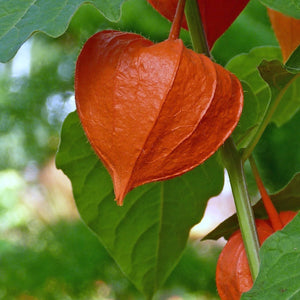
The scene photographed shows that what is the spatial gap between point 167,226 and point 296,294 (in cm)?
28

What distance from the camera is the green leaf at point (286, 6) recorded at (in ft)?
1.20

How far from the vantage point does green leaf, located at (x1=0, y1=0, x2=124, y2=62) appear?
38 centimetres

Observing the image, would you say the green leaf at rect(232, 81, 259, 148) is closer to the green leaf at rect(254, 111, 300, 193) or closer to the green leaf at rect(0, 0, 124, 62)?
the green leaf at rect(0, 0, 124, 62)

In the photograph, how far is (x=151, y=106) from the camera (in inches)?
15.5

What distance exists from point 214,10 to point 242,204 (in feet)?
0.48

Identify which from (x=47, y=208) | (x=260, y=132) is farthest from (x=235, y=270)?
(x=47, y=208)

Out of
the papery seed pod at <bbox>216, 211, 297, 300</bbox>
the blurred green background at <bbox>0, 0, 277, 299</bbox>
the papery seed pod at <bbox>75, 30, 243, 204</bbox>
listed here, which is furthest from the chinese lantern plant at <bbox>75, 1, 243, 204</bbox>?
the blurred green background at <bbox>0, 0, 277, 299</bbox>

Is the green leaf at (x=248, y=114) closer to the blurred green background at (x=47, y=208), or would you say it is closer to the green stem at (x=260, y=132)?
the green stem at (x=260, y=132)

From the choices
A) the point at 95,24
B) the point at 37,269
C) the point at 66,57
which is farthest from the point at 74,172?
the point at 66,57

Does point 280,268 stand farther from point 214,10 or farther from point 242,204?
point 214,10

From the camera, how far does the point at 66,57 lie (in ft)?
5.53

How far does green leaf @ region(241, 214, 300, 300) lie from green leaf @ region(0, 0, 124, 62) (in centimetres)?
17

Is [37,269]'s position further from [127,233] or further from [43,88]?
[127,233]

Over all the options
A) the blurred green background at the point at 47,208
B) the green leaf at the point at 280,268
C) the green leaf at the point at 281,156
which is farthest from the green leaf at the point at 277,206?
the blurred green background at the point at 47,208
